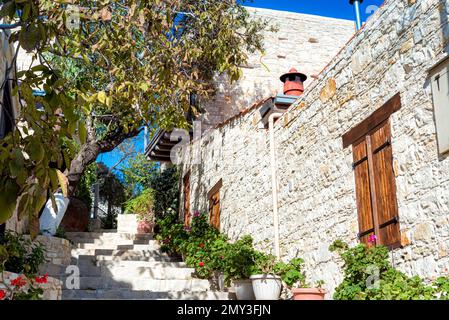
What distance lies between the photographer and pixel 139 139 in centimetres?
1981

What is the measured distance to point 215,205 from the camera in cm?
1126

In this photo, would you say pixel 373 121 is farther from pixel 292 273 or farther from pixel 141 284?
pixel 141 284

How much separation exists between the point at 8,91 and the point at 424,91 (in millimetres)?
5885

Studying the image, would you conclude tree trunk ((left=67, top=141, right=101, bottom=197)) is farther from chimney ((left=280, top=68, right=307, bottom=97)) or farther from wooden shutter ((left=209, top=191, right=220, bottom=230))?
chimney ((left=280, top=68, right=307, bottom=97))

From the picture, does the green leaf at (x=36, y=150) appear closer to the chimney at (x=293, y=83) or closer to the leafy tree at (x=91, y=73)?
the leafy tree at (x=91, y=73)

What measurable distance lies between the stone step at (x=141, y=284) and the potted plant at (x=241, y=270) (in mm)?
948

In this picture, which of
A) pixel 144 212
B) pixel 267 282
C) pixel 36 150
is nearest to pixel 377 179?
pixel 267 282

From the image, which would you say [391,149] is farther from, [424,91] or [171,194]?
[171,194]

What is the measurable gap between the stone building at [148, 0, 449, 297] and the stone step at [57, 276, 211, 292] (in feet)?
4.42

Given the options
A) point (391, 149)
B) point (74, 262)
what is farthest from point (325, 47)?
point (391, 149)

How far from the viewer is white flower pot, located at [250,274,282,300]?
7.59 meters

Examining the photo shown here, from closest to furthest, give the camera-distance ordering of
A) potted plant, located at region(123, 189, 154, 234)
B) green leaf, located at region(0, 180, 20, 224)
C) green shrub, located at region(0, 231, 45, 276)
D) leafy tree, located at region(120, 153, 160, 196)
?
1. green leaf, located at region(0, 180, 20, 224)
2. green shrub, located at region(0, 231, 45, 276)
3. potted plant, located at region(123, 189, 154, 234)
4. leafy tree, located at region(120, 153, 160, 196)

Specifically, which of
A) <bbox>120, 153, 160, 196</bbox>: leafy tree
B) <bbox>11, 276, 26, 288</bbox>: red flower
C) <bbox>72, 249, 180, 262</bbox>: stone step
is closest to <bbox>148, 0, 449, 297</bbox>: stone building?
<bbox>72, 249, 180, 262</bbox>: stone step

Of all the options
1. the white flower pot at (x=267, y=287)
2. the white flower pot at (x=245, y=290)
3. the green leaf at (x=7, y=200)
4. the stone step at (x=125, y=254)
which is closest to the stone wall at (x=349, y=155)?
the white flower pot at (x=267, y=287)
